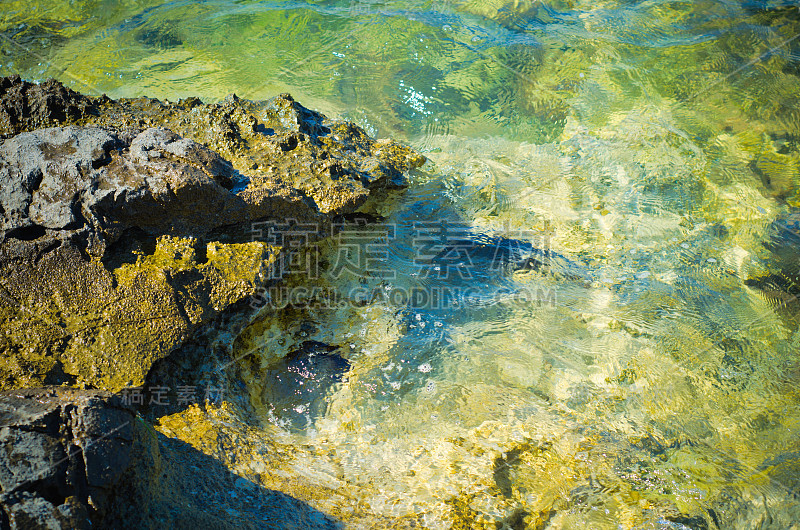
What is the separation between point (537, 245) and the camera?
3.38 metres

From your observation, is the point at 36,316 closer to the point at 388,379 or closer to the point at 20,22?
the point at 388,379

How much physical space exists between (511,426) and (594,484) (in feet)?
1.32

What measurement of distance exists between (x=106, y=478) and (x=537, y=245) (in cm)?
272

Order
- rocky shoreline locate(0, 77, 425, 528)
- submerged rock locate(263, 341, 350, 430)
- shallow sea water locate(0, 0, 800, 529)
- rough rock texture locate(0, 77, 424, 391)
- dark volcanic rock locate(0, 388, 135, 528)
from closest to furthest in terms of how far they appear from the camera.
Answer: dark volcanic rock locate(0, 388, 135, 528), rocky shoreline locate(0, 77, 425, 528), rough rock texture locate(0, 77, 424, 391), shallow sea water locate(0, 0, 800, 529), submerged rock locate(263, 341, 350, 430)

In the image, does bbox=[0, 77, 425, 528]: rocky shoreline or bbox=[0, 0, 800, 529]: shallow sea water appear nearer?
bbox=[0, 77, 425, 528]: rocky shoreline

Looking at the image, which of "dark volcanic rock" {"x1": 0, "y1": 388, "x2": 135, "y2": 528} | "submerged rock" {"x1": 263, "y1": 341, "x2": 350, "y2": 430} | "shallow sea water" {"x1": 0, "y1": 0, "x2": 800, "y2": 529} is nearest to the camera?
"dark volcanic rock" {"x1": 0, "y1": 388, "x2": 135, "y2": 528}

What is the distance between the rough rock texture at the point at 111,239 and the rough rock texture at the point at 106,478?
40 centimetres

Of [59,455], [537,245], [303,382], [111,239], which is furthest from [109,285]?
[537,245]

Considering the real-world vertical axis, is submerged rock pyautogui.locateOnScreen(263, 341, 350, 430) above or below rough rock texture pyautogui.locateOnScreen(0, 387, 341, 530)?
below

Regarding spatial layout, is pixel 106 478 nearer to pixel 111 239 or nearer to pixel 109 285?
pixel 109 285

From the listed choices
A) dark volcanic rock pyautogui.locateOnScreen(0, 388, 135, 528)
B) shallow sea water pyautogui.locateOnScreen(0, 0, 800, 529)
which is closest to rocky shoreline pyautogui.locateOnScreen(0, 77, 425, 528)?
dark volcanic rock pyautogui.locateOnScreen(0, 388, 135, 528)

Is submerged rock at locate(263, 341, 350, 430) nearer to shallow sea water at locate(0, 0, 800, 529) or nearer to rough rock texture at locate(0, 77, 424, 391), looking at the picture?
shallow sea water at locate(0, 0, 800, 529)

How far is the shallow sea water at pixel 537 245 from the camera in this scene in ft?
7.03

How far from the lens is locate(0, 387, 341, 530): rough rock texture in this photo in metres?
1.30
